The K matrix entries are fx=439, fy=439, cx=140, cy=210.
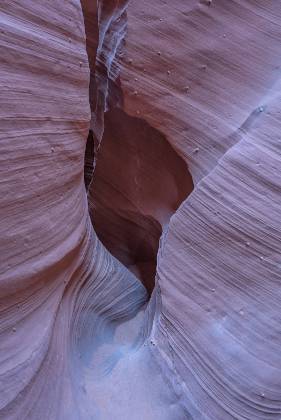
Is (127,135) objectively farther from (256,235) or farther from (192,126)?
(256,235)

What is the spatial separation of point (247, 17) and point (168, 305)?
757 mm

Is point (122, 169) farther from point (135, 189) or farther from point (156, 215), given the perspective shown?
point (156, 215)

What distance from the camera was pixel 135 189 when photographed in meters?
1.40

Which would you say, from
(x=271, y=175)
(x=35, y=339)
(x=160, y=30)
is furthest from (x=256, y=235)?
(x=160, y=30)

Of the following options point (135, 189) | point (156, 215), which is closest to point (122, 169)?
point (135, 189)

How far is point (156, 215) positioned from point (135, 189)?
0.38ft

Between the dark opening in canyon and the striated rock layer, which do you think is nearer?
the striated rock layer

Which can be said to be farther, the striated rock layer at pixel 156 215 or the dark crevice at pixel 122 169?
the dark crevice at pixel 122 169

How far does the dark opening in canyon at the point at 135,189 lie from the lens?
1270 mm

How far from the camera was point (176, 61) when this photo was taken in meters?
1.17

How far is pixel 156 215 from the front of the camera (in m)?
1.35

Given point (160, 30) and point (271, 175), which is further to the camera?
point (160, 30)

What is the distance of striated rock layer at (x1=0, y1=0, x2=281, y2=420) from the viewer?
829 millimetres

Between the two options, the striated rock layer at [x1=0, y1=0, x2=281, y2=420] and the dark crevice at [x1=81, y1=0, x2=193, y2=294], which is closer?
the striated rock layer at [x1=0, y1=0, x2=281, y2=420]
